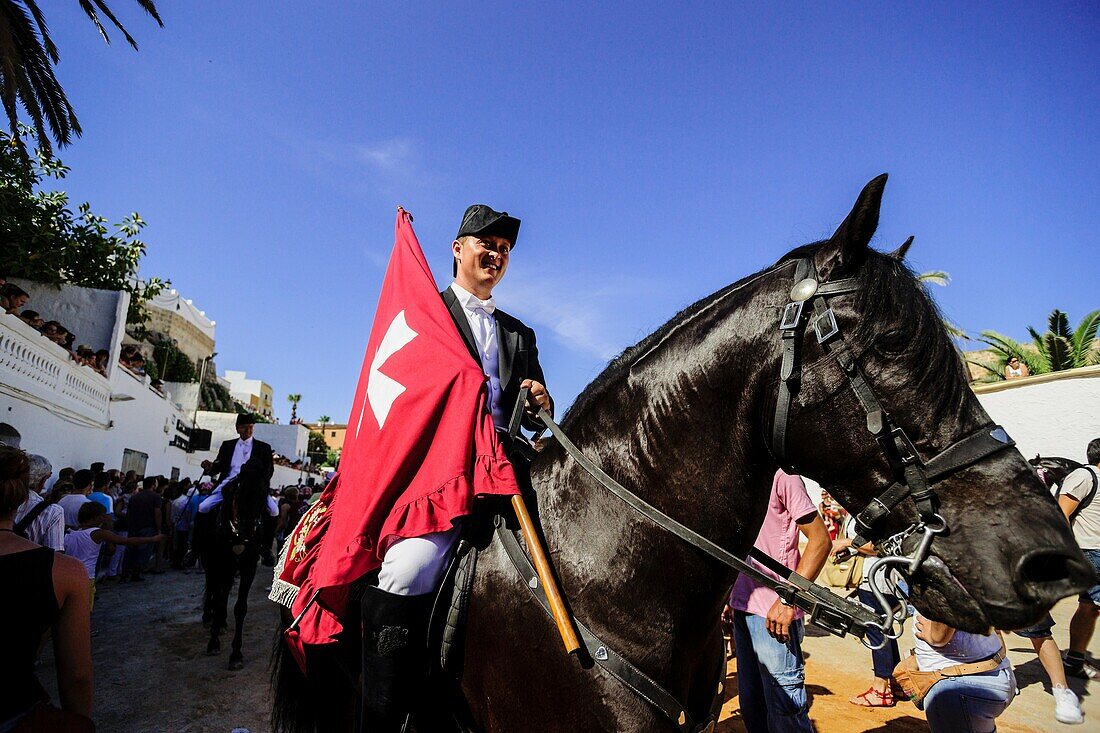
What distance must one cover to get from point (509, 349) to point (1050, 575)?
1974mm

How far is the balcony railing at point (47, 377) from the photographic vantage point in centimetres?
1184

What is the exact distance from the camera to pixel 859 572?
8.11 m

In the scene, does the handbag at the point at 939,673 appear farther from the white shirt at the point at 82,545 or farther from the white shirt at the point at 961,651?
the white shirt at the point at 82,545

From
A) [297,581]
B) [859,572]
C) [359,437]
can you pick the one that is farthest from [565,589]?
[859,572]

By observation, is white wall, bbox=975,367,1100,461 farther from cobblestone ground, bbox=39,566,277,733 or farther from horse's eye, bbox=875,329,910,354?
cobblestone ground, bbox=39,566,277,733

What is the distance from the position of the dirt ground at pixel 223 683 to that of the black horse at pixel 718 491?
15.2 feet

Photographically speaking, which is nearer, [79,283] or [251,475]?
[251,475]

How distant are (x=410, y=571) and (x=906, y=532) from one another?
1507 mm

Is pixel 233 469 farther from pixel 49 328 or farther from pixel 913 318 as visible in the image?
pixel 49 328

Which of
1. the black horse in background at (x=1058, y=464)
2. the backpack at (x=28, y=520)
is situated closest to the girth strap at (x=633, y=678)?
the black horse in background at (x=1058, y=464)

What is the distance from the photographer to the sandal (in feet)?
19.7

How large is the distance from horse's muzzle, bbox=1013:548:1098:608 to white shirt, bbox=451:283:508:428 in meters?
1.81

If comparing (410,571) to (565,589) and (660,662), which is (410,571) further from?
(660,662)

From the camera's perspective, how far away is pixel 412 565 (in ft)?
6.54
